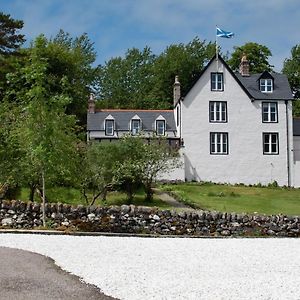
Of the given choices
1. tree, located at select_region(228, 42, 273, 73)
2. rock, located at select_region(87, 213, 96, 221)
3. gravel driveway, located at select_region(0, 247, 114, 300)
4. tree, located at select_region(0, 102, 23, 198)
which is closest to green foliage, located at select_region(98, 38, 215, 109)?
tree, located at select_region(228, 42, 273, 73)

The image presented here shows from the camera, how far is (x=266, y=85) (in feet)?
159

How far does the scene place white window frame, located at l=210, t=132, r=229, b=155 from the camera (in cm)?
4688

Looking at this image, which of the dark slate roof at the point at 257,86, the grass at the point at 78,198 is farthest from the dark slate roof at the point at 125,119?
the grass at the point at 78,198

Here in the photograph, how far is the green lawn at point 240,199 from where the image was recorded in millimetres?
28062

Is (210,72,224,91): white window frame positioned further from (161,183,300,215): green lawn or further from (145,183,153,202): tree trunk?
(145,183,153,202): tree trunk

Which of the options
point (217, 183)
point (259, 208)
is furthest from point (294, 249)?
point (217, 183)

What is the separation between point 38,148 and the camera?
721 inches

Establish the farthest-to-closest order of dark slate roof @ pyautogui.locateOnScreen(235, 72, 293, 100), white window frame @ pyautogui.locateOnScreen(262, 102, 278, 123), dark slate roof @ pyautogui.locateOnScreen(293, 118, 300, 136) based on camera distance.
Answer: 1. dark slate roof @ pyautogui.locateOnScreen(293, 118, 300, 136)
2. dark slate roof @ pyautogui.locateOnScreen(235, 72, 293, 100)
3. white window frame @ pyautogui.locateOnScreen(262, 102, 278, 123)

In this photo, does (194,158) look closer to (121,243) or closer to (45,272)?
(121,243)

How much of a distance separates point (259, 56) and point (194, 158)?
27.2 metres

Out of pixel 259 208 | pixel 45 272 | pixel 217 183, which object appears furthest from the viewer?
pixel 217 183

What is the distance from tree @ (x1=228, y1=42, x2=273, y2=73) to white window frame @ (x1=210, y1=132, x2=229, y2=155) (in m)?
22.4

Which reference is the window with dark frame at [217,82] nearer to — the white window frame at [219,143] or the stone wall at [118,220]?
the white window frame at [219,143]

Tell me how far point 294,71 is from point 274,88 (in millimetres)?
29237
